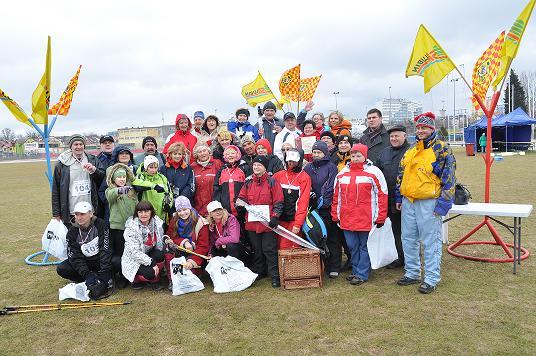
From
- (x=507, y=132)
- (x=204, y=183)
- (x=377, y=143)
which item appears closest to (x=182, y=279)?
(x=204, y=183)

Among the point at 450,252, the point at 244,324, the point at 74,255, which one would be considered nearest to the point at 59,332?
the point at 74,255


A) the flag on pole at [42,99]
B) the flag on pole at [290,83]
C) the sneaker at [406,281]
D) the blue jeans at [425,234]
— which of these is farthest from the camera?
the flag on pole at [290,83]

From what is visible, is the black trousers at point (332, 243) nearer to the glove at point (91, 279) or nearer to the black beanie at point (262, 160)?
the black beanie at point (262, 160)

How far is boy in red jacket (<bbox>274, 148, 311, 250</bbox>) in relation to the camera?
5223 mm

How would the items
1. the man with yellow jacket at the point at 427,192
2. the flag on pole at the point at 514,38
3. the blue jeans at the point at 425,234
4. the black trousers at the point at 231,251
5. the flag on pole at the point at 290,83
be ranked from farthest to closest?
the flag on pole at the point at 290,83 < the black trousers at the point at 231,251 < the flag on pole at the point at 514,38 < the blue jeans at the point at 425,234 < the man with yellow jacket at the point at 427,192

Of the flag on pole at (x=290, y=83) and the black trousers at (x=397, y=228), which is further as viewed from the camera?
the flag on pole at (x=290, y=83)

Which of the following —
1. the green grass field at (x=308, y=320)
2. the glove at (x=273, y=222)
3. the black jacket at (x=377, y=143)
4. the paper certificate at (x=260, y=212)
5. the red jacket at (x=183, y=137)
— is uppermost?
the red jacket at (x=183, y=137)

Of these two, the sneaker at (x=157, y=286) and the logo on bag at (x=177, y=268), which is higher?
the logo on bag at (x=177, y=268)

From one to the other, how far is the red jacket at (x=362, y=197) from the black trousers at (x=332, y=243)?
0.40m

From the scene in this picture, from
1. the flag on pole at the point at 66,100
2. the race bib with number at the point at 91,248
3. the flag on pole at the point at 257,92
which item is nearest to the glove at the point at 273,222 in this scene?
the race bib with number at the point at 91,248

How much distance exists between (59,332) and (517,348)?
14.4 feet

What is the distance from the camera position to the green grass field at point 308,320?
3508mm

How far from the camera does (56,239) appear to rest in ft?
18.6

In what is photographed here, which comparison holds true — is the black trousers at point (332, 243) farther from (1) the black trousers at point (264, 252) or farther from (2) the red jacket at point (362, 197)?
(1) the black trousers at point (264, 252)
